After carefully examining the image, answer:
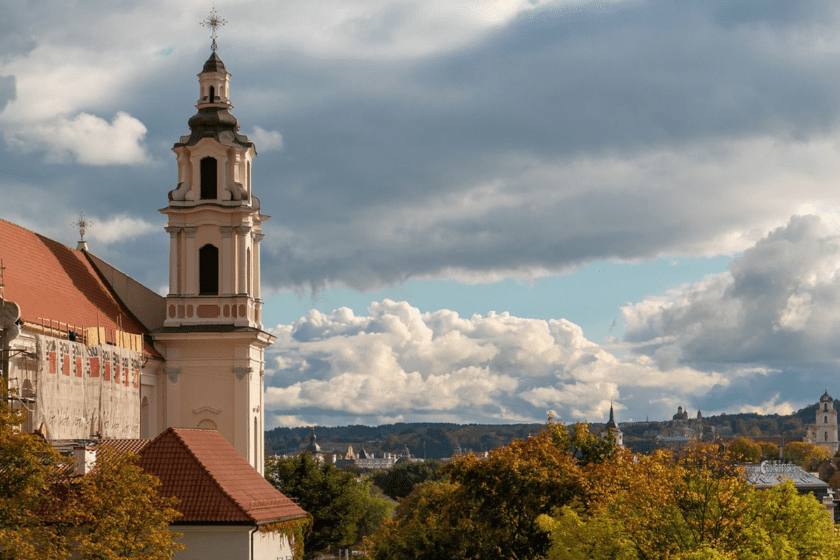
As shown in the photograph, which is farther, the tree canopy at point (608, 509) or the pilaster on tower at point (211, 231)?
the pilaster on tower at point (211, 231)

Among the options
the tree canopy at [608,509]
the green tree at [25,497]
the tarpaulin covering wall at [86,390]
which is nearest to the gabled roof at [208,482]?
the green tree at [25,497]

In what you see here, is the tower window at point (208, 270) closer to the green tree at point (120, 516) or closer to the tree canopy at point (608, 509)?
the tree canopy at point (608, 509)

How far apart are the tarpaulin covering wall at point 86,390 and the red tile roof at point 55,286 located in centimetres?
131

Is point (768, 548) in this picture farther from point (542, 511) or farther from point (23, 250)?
point (23, 250)

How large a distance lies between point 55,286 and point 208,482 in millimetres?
23797

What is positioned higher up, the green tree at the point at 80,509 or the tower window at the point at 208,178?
the tower window at the point at 208,178

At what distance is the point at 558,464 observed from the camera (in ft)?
162

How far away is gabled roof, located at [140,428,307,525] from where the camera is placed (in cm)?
4291

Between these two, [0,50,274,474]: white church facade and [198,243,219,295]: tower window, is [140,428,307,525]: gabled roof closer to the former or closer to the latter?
[0,50,274,474]: white church facade

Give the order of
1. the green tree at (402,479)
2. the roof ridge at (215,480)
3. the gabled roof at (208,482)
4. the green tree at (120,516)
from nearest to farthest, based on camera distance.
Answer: the green tree at (120,516) → the roof ridge at (215,480) → the gabled roof at (208,482) → the green tree at (402,479)

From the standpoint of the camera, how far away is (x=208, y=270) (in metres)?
72.3

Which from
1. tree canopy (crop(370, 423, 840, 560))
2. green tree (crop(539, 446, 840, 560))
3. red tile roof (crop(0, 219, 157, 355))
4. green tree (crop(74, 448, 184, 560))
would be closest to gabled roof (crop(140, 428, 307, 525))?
green tree (crop(74, 448, 184, 560))

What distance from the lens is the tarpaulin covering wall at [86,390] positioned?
2255 inches

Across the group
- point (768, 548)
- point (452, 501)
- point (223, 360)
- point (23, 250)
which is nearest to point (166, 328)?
point (223, 360)
